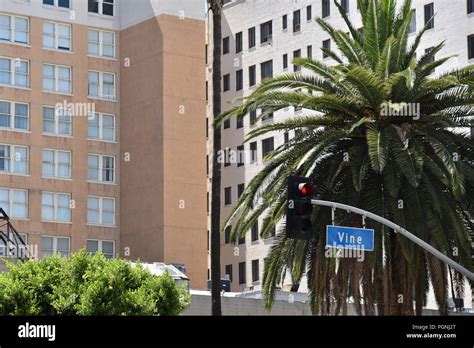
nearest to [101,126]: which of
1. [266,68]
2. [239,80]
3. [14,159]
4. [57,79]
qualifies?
[57,79]

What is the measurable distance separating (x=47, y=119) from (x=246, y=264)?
17.3m

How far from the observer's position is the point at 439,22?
305 ft

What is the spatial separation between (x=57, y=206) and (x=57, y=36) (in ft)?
37.0

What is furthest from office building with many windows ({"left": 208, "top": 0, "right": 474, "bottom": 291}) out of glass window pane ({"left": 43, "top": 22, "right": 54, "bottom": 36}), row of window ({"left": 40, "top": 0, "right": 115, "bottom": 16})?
glass window pane ({"left": 43, "top": 22, "right": 54, "bottom": 36})

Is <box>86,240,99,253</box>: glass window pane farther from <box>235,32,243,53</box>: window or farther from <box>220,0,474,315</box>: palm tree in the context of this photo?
<box>220,0,474,315</box>: palm tree

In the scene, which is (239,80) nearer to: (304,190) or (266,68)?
(266,68)

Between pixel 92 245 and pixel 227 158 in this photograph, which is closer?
pixel 92 245

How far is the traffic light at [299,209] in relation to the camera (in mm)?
35969

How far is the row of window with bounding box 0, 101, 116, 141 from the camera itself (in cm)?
9788

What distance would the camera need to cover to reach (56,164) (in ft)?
327

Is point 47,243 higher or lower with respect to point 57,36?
lower

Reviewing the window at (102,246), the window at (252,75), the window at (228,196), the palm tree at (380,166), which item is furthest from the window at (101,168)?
the palm tree at (380,166)

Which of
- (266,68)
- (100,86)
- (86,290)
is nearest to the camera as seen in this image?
(86,290)
